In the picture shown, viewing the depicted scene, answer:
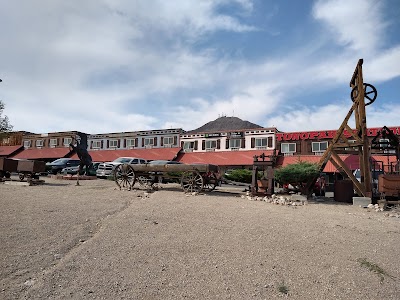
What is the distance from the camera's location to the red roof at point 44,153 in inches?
1781

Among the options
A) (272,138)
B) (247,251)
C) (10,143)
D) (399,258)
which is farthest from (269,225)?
(10,143)

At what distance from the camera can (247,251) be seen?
598 centimetres

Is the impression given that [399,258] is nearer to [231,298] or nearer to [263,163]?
[231,298]

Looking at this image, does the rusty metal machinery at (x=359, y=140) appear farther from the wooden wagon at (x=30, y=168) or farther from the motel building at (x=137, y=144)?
the motel building at (x=137, y=144)

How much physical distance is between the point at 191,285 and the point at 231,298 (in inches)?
25.3

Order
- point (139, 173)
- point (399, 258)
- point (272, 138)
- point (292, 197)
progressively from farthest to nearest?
1. point (272, 138)
2. point (139, 173)
3. point (292, 197)
4. point (399, 258)

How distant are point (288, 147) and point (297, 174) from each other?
846 inches

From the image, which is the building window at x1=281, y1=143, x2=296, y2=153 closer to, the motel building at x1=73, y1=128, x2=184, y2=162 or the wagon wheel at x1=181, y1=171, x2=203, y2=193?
the motel building at x1=73, y1=128, x2=184, y2=162

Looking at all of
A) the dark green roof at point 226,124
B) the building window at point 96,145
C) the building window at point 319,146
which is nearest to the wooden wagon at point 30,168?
the building window at point 319,146

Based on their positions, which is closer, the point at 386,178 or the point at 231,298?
the point at 231,298

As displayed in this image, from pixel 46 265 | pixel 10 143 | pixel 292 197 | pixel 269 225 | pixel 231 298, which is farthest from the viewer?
pixel 10 143

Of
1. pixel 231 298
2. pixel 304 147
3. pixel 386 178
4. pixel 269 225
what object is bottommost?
pixel 231 298

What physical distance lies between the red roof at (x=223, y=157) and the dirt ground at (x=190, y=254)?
82.8 ft

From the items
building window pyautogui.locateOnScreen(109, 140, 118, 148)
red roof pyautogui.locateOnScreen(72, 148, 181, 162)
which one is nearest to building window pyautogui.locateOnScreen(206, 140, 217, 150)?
red roof pyautogui.locateOnScreen(72, 148, 181, 162)
